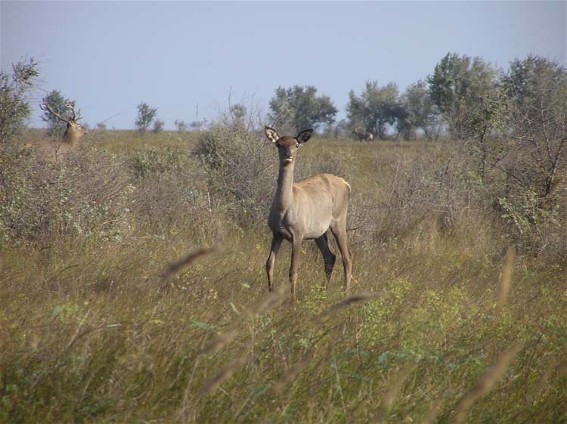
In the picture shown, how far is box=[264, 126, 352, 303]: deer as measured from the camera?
9.22m

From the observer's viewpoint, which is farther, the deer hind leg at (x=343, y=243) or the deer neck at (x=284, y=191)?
the deer hind leg at (x=343, y=243)

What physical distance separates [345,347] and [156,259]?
3.80 meters

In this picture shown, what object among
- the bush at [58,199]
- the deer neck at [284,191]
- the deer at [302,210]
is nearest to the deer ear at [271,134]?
the deer at [302,210]

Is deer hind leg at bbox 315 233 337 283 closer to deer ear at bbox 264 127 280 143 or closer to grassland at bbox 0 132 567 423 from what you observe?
grassland at bbox 0 132 567 423

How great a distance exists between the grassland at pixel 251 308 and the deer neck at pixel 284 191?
882 millimetres

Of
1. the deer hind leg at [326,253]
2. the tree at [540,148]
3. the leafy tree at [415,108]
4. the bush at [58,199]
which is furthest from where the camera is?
the leafy tree at [415,108]

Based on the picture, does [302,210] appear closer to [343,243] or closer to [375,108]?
[343,243]

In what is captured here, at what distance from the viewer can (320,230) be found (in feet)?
33.1

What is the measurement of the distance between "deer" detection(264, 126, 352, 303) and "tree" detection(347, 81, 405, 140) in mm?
56880

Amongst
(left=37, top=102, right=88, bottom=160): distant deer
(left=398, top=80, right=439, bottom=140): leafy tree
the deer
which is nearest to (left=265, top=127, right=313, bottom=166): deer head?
the deer

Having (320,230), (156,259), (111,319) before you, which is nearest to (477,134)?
(320,230)

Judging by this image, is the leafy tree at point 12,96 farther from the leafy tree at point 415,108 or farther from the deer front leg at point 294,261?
the leafy tree at point 415,108

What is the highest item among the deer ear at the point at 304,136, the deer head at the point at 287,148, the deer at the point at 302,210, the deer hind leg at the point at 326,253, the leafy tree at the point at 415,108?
the leafy tree at the point at 415,108

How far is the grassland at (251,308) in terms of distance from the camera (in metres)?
3.83
